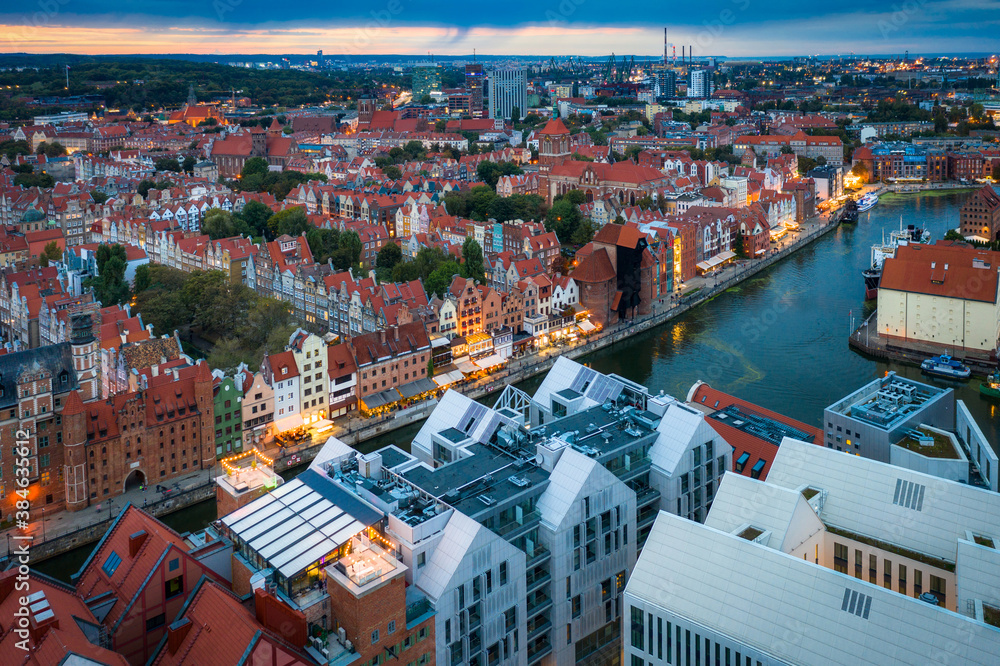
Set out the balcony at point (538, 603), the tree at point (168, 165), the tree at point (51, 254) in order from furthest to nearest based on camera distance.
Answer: the tree at point (168, 165), the tree at point (51, 254), the balcony at point (538, 603)

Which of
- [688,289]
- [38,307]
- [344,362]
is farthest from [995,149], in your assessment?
[38,307]

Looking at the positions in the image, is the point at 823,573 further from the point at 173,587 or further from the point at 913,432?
the point at 173,587

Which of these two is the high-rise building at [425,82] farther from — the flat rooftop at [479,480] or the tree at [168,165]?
the flat rooftop at [479,480]

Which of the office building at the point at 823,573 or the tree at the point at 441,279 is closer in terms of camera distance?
the office building at the point at 823,573

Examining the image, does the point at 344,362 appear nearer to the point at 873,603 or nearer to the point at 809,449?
the point at 809,449

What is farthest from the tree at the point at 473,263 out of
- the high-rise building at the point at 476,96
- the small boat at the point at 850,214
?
the high-rise building at the point at 476,96

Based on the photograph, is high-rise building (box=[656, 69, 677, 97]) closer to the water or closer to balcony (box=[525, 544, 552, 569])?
the water
